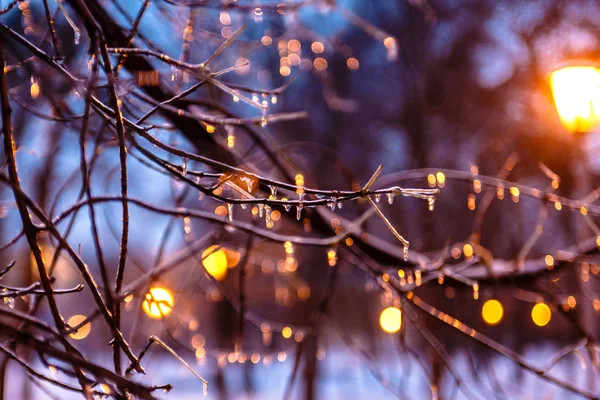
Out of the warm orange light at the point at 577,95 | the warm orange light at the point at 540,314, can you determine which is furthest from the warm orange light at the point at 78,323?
the warm orange light at the point at 540,314

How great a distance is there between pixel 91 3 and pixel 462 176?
2241mm

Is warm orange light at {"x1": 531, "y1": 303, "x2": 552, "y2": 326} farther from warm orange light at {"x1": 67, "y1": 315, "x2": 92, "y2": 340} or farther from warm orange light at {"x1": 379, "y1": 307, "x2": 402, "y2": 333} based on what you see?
warm orange light at {"x1": 67, "y1": 315, "x2": 92, "y2": 340}

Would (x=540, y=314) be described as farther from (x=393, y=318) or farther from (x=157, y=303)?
(x=157, y=303)

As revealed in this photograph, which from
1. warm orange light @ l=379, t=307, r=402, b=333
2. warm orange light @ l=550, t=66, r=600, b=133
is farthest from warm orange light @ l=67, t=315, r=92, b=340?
warm orange light @ l=550, t=66, r=600, b=133

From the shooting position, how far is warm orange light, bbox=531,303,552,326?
54.8 ft

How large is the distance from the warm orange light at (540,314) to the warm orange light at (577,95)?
494 inches

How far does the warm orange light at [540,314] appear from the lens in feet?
54.8

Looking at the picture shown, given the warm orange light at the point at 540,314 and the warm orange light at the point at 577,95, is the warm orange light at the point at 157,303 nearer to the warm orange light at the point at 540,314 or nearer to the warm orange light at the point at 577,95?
the warm orange light at the point at 577,95

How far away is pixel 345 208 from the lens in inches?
469

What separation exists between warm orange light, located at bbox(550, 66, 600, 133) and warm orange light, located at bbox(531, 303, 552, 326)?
1255cm

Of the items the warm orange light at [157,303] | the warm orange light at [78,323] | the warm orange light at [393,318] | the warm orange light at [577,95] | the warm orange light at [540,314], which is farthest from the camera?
the warm orange light at [540,314]

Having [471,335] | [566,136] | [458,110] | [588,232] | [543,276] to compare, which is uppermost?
[458,110]

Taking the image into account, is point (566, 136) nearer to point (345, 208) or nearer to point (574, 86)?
point (345, 208)

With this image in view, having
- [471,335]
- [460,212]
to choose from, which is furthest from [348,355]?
[471,335]
